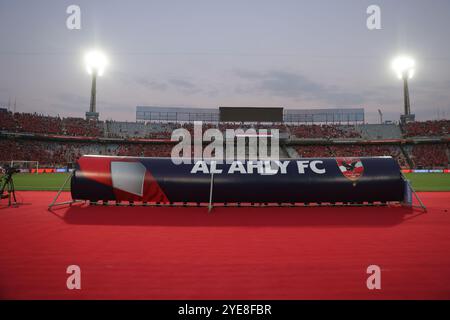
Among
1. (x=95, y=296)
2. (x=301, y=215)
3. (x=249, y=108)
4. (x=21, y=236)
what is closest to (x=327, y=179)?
(x=301, y=215)

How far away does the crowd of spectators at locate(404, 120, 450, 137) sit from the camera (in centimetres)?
5331

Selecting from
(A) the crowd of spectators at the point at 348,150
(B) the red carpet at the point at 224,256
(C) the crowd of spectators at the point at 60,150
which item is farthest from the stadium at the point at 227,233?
(A) the crowd of spectators at the point at 348,150

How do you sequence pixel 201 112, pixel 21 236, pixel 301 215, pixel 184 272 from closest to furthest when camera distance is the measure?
pixel 184 272 < pixel 21 236 < pixel 301 215 < pixel 201 112

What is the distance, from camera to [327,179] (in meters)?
9.17

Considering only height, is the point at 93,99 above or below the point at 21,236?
above

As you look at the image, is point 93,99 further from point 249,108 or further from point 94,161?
point 94,161

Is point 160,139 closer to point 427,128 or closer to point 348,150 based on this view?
point 348,150

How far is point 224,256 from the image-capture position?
14.7 ft

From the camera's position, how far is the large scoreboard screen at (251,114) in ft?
178

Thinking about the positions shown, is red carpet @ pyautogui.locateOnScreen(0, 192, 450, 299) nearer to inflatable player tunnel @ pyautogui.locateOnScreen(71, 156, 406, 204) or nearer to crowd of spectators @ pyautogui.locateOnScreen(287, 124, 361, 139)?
inflatable player tunnel @ pyautogui.locateOnScreen(71, 156, 406, 204)

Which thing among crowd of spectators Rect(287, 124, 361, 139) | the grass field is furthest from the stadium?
crowd of spectators Rect(287, 124, 361, 139)

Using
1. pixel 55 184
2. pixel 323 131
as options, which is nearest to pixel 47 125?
pixel 55 184

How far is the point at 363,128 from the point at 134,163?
2440 inches

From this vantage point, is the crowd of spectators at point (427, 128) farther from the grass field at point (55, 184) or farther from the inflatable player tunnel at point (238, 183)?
the inflatable player tunnel at point (238, 183)
